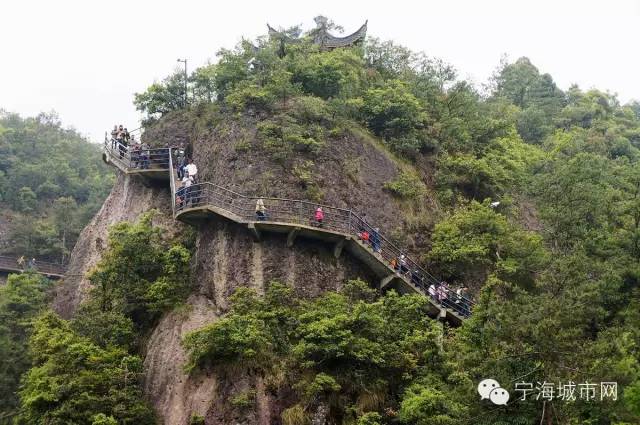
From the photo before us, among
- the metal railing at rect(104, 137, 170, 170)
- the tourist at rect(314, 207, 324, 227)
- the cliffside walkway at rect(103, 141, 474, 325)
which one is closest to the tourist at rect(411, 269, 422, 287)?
the cliffside walkway at rect(103, 141, 474, 325)

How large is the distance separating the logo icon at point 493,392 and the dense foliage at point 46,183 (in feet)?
96.7

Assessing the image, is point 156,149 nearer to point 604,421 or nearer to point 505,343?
point 505,343

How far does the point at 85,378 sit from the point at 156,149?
10.8 m

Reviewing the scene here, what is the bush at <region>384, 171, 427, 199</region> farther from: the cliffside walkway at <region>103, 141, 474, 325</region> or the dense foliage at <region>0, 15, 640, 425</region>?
the cliffside walkway at <region>103, 141, 474, 325</region>

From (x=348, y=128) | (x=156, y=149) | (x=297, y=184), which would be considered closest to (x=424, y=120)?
(x=348, y=128)

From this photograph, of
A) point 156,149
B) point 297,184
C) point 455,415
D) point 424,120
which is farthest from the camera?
point 424,120

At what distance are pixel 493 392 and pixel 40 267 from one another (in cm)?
2942

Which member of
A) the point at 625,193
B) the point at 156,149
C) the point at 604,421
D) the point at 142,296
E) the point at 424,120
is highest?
the point at 424,120

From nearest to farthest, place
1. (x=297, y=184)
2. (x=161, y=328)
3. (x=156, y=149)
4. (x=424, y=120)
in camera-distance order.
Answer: (x=161, y=328) < (x=297, y=184) < (x=156, y=149) < (x=424, y=120)

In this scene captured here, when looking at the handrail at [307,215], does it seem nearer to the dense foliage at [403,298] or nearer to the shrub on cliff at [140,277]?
the dense foliage at [403,298]

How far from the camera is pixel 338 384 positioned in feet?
64.2

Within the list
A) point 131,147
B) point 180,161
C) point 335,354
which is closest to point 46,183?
point 131,147

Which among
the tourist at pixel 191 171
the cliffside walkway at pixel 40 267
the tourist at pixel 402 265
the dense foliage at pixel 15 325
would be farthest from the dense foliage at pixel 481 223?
the cliffside walkway at pixel 40 267

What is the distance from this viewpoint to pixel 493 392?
1633cm
